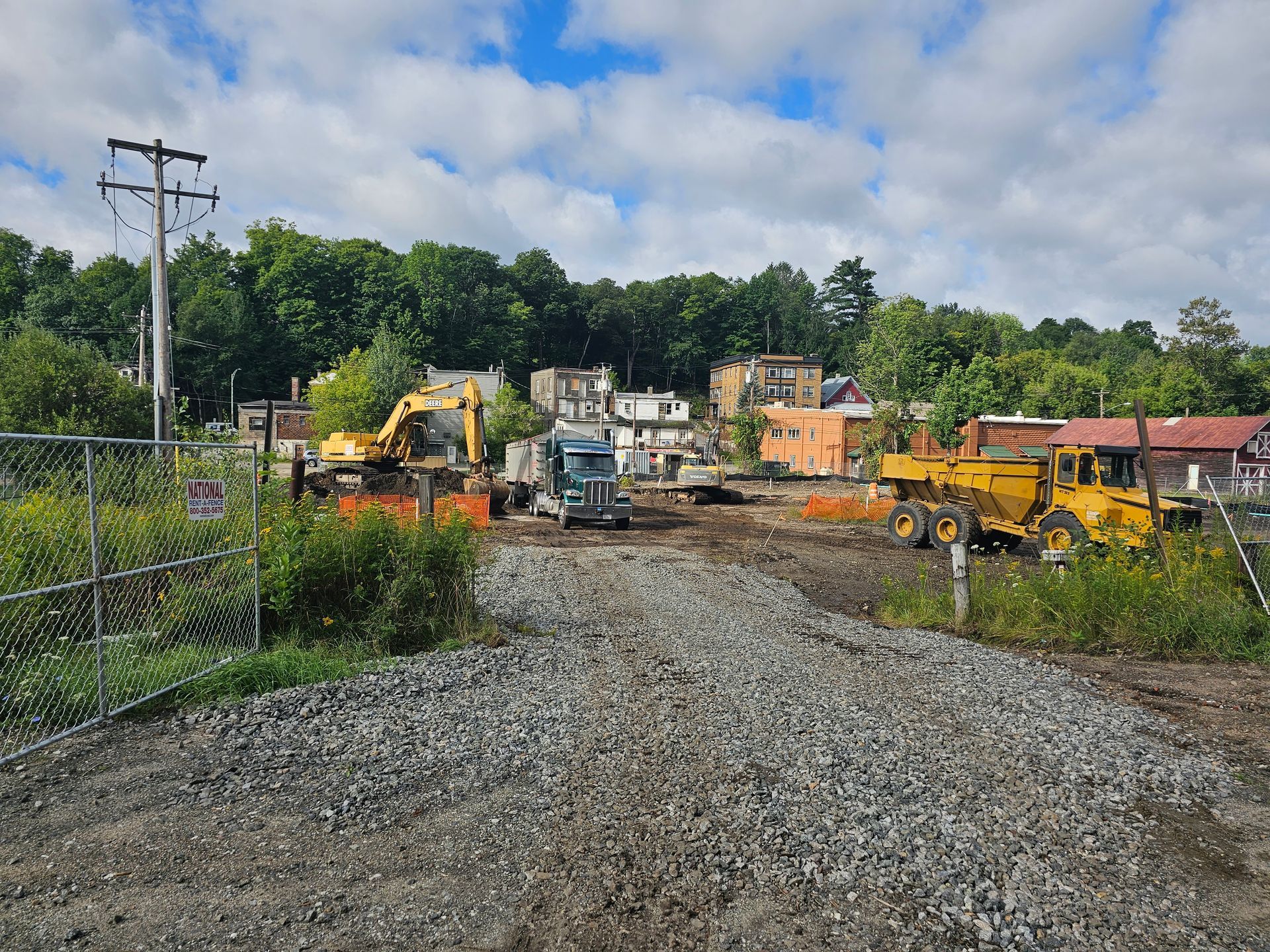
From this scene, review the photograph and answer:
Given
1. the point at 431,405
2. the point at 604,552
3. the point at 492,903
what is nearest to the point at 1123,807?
the point at 492,903

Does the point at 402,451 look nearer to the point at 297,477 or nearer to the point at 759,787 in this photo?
the point at 297,477

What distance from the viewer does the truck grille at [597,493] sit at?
25.0m

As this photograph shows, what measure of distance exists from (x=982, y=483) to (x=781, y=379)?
7158 centimetres

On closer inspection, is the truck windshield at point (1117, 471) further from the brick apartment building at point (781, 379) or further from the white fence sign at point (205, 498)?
the brick apartment building at point (781, 379)

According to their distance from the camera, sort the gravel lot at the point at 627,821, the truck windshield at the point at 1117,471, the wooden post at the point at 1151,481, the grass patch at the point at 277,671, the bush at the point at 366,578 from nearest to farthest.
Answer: the gravel lot at the point at 627,821 → the grass patch at the point at 277,671 → the bush at the point at 366,578 → the wooden post at the point at 1151,481 → the truck windshield at the point at 1117,471

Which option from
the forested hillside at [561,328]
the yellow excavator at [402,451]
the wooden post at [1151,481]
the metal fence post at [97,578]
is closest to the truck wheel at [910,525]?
the wooden post at [1151,481]

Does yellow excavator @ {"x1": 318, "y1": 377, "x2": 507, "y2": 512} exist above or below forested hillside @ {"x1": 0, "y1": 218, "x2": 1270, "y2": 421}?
below

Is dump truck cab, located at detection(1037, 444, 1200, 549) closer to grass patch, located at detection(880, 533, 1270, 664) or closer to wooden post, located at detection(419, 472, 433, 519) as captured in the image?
grass patch, located at detection(880, 533, 1270, 664)

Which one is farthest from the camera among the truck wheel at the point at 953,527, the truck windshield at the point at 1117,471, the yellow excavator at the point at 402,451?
the yellow excavator at the point at 402,451

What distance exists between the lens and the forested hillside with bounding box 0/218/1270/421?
70.8 m

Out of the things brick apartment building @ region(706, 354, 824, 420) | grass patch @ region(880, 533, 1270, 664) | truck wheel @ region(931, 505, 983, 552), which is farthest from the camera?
brick apartment building @ region(706, 354, 824, 420)

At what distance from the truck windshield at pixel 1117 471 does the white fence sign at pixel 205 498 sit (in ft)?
59.8

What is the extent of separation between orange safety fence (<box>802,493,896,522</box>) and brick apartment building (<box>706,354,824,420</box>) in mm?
54803

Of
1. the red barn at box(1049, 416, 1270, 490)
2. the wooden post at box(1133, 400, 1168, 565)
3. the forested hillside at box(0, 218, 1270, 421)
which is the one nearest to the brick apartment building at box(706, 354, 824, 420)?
the forested hillside at box(0, 218, 1270, 421)
